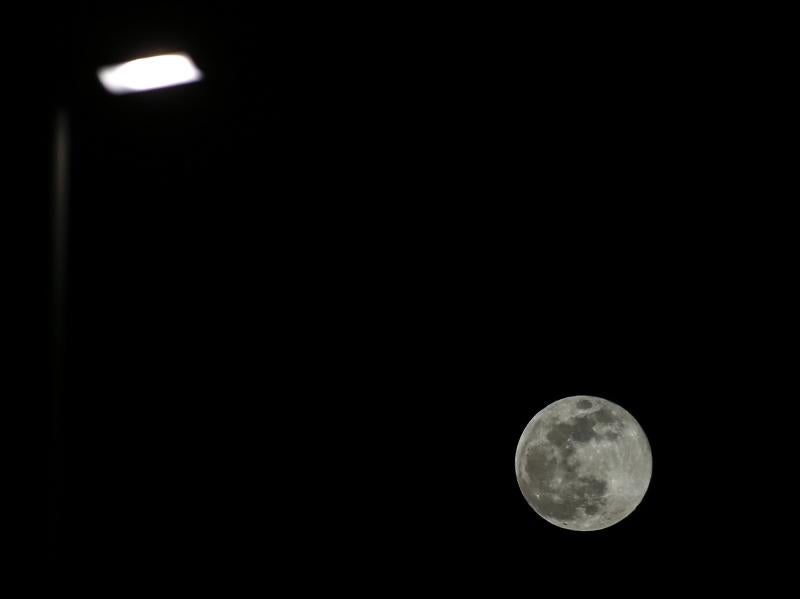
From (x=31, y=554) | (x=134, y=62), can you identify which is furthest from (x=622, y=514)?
(x=134, y=62)

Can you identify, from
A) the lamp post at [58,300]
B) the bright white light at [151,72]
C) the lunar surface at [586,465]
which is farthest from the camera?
the bright white light at [151,72]

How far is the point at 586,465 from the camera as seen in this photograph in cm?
265

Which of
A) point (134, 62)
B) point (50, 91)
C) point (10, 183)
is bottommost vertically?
point (10, 183)

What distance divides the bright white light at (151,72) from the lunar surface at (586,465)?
5.86ft

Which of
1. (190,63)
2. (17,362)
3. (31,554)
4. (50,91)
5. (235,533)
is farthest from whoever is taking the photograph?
(235,533)

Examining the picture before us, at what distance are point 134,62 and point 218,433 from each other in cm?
182

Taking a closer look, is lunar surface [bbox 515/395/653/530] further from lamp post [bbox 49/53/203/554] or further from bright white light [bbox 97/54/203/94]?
bright white light [bbox 97/54/203/94]

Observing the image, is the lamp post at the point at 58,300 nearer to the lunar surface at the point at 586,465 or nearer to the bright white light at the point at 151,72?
the bright white light at the point at 151,72

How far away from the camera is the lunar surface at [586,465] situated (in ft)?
8.71

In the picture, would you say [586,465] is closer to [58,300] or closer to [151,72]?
[58,300]

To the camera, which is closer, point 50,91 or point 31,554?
point 31,554

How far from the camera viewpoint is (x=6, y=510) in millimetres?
2682

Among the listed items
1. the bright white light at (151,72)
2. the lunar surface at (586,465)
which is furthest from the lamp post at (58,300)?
the lunar surface at (586,465)

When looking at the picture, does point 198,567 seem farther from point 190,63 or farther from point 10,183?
point 190,63
